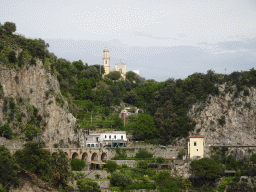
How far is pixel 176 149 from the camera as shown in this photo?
2862 inches

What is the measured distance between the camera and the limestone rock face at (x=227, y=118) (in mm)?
75312

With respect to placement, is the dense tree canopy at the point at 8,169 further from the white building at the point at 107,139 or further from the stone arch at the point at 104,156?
the white building at the point at 107,139

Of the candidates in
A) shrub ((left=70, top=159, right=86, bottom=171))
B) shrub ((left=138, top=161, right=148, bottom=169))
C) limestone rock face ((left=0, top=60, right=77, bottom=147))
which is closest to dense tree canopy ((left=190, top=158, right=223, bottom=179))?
shrub ((left=138, top=161, right=148, bottom=169))

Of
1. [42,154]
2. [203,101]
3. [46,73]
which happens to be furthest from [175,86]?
[42,154]

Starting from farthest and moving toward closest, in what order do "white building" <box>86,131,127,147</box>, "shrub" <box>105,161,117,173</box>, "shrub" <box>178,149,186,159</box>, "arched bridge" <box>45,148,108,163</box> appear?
"white building" <box>86,131,127,147</box> < "shrub" <box>178,149,186,159</box> < "arched bridge" <box>45,148,108,163</box> < "shrub" <box>105,161,117,173</box>

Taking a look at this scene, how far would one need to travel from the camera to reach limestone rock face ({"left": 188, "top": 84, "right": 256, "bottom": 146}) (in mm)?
75312

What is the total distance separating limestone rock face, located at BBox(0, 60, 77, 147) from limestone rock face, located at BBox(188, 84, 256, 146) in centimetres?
2337

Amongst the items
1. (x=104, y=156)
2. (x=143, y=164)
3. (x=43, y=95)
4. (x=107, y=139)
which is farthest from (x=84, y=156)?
(x=43, y=95)

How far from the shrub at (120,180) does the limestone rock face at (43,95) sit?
13.9 metres

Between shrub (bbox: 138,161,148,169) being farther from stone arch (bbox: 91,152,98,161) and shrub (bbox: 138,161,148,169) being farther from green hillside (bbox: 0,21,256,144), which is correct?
green hillside (bbox: 0,21,256,144)

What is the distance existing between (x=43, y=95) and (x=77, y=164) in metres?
14.3

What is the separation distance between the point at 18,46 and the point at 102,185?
27.0m

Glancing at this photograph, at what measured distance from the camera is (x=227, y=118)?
255 ft

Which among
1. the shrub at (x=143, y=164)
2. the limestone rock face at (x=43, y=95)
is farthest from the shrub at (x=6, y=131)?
the shrub at (x=143, y=164)
